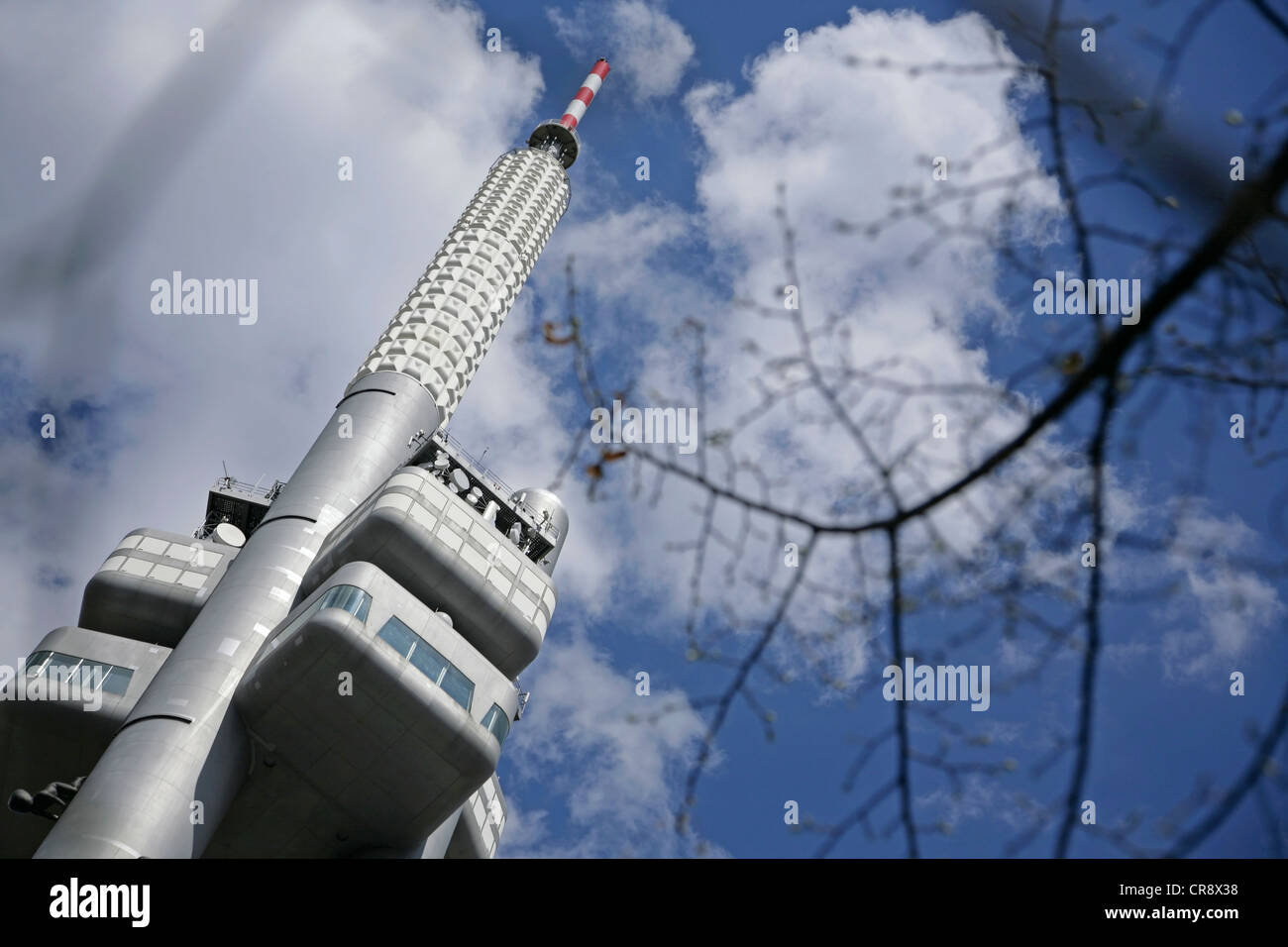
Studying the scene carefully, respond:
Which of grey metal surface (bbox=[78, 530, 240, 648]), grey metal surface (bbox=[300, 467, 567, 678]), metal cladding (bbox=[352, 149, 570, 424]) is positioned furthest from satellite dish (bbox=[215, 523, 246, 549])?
metal cladding (bbox=[352, 149, 570, 424])

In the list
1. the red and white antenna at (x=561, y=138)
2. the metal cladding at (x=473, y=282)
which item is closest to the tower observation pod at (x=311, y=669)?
the metal cladding at (x=473, y=282)

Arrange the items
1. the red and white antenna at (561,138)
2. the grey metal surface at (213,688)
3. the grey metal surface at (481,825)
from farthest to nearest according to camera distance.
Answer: the red and white antenna at (561,138) → the grey metal surface at (481,825) → the grey metal surface at (213,688)

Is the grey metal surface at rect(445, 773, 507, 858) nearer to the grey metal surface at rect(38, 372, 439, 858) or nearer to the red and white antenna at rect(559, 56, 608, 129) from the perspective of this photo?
the grey metal surface at rect(38, 372, 439, 858)

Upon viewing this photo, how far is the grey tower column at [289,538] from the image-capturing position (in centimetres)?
3653

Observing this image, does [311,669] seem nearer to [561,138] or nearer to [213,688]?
[213,688]

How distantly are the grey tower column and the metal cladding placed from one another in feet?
0.42

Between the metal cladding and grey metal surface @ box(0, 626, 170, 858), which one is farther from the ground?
the metal cladding

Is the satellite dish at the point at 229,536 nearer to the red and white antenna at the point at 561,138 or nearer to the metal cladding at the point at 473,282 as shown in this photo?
the metal cladding at the point at 473,282

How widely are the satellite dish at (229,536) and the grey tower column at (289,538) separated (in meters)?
5.52

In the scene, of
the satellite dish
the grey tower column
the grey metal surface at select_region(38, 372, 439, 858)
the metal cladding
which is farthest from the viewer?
the metal cladding

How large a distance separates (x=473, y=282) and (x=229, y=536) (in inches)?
1010

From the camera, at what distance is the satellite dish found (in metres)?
56.5

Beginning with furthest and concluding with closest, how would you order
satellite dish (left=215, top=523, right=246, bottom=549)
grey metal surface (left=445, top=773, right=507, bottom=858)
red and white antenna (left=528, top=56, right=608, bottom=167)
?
red and white antenna (left=528, top=56, right=608, bottom=167)
satellite dish (left=215, top=523, right=246, bottom=549)
grey metal surface (left=445, top=773, right=507, bottom=858)
